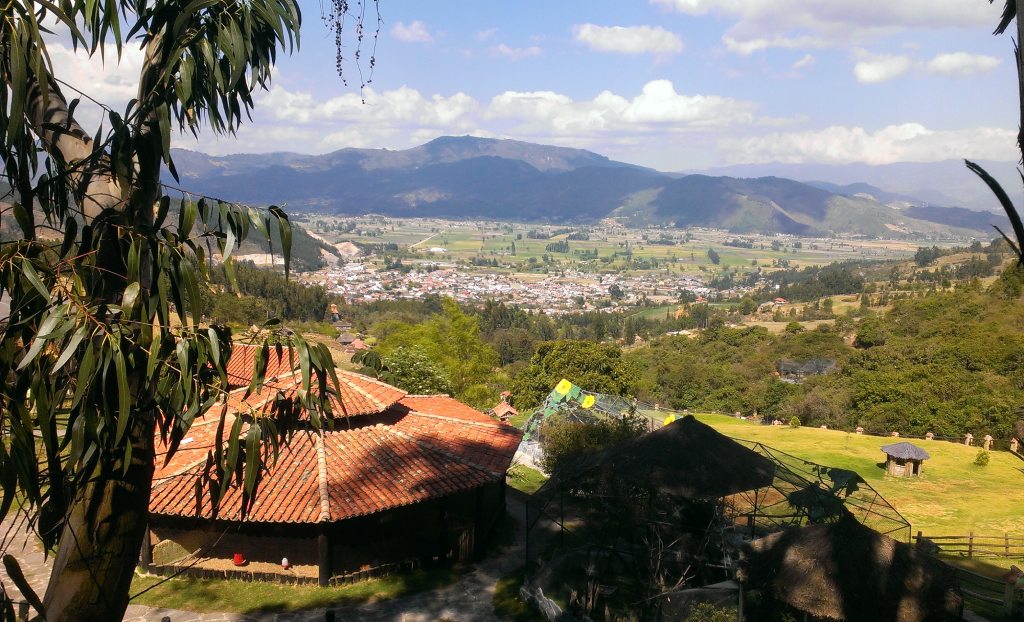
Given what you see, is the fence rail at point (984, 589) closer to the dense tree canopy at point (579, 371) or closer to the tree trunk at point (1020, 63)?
the tree trunk at point (1020, 63)

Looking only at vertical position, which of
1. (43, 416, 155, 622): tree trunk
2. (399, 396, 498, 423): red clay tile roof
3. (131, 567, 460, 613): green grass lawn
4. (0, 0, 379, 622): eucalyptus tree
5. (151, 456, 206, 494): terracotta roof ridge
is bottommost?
(131, 567, 460, 613): green grass lawn

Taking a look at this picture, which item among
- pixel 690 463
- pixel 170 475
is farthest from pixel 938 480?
pixel 170 475

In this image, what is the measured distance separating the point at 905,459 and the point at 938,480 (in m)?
1.19

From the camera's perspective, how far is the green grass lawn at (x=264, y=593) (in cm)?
1161

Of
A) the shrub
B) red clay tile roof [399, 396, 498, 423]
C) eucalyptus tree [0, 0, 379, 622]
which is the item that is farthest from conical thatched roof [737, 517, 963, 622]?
red clay tile roof [399, 396, 498, 423]

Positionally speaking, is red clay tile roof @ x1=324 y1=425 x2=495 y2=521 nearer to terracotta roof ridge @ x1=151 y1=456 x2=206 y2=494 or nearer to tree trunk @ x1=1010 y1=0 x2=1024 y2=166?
terracotta roof ridge @ x1=151 y1=456 x2=206 y2=494

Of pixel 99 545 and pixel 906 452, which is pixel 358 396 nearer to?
pixel 99 545

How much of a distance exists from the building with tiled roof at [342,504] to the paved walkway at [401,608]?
926 mm

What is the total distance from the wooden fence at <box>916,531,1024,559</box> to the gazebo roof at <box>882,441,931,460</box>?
6.28m

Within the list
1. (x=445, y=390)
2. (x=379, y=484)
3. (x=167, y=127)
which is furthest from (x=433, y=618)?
(x=445, y=390)

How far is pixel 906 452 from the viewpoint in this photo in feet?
77.9

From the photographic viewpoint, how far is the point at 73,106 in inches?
166

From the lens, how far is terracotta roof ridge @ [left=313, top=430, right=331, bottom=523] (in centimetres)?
1184

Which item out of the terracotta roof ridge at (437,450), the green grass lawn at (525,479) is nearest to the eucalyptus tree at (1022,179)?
the terracotta roof ridge at (437,450)
